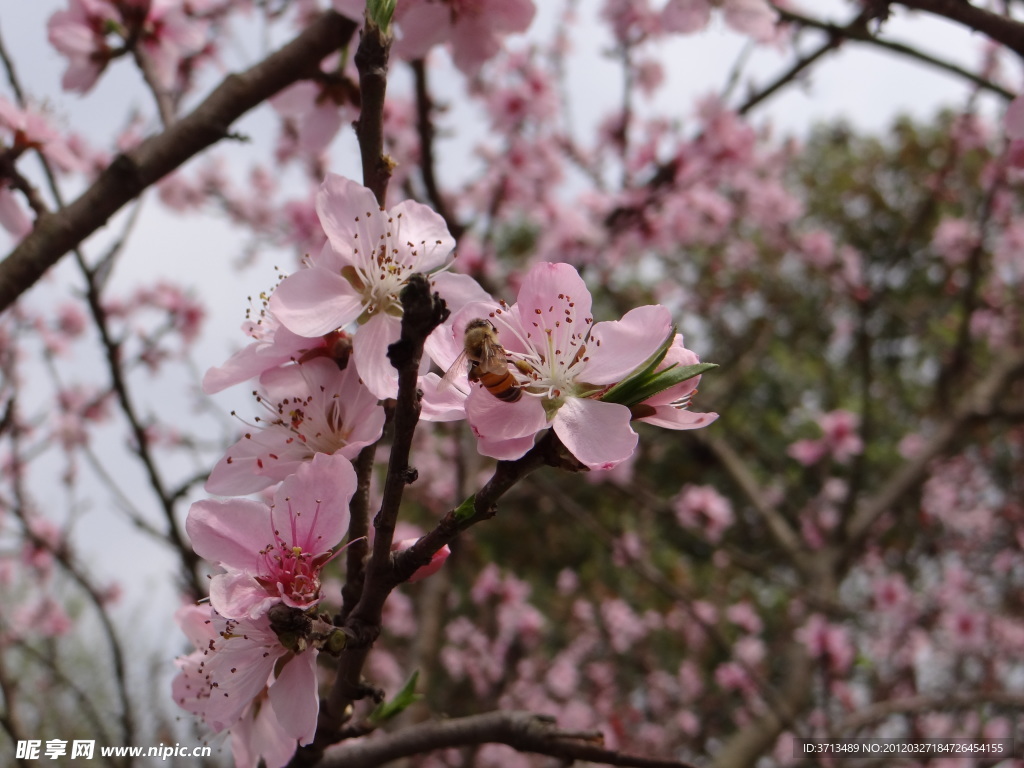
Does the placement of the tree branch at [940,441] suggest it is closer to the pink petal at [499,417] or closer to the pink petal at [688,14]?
the pink petal at [688,14]

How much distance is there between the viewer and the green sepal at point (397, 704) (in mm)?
896

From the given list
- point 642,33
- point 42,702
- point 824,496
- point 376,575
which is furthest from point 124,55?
point 824,496

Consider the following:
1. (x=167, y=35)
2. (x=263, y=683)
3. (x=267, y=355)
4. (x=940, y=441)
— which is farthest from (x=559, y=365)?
(x=940, y=441)

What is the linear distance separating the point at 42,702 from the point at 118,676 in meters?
2.00

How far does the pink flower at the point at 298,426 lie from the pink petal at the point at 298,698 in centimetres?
19

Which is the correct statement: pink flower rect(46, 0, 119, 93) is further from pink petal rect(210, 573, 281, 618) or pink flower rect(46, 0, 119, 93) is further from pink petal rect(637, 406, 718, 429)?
pink petal rect(637, 406, 718, 429)

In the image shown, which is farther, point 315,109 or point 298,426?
point 315,109

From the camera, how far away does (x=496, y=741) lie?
99 cm

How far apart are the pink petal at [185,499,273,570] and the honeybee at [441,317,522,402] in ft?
0.85

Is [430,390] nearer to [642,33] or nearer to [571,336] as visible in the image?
[571,336]

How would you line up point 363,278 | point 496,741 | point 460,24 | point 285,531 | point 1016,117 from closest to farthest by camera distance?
point 285,531 < point 363,278 < point 496,741 < point 1016,117 < point 460,24

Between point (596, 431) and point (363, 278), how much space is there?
0.33 m

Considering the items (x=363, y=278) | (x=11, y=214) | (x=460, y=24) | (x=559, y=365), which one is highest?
(x=460, y=24)

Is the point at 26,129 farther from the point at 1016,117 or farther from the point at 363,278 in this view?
the point at 1016,117
